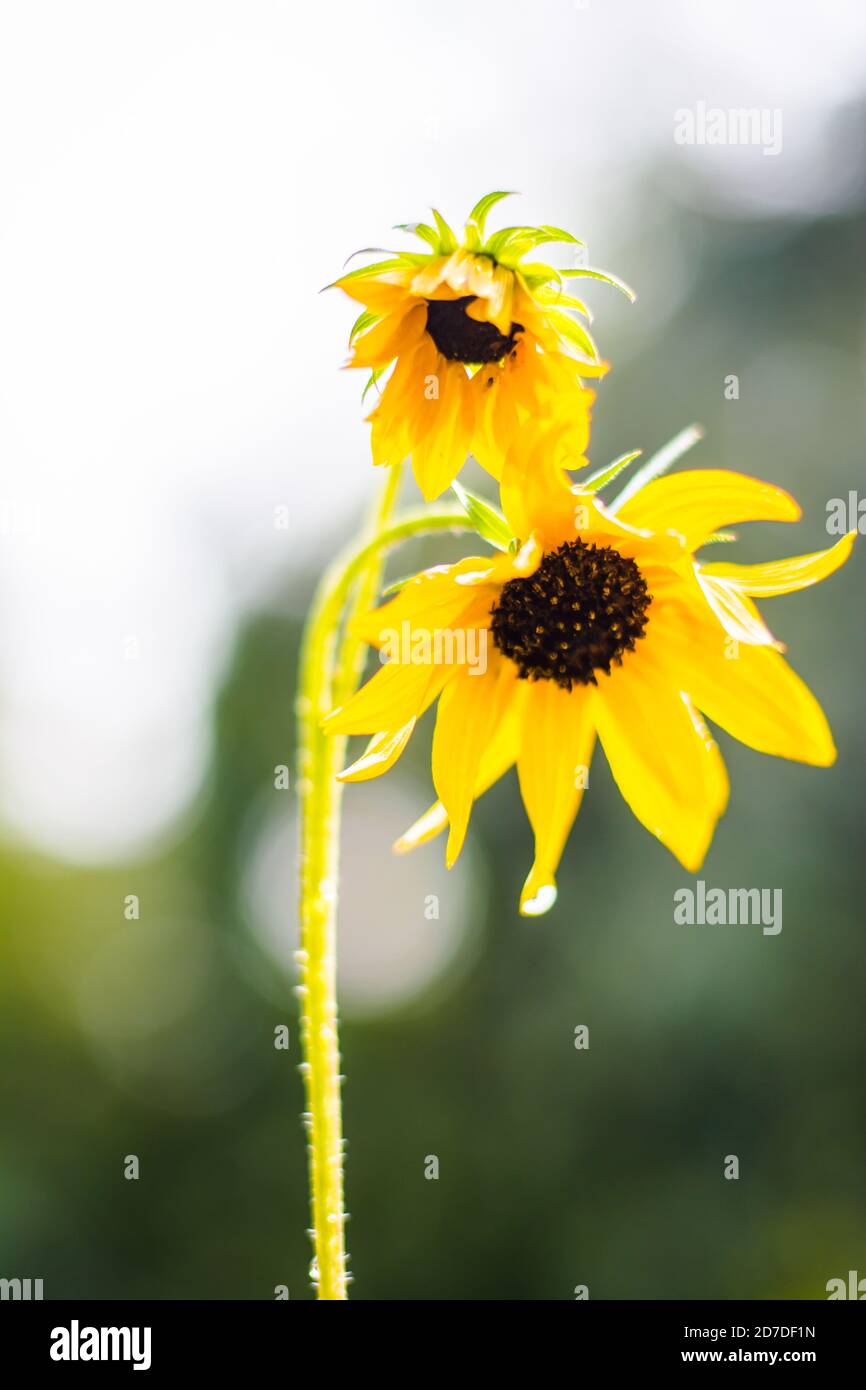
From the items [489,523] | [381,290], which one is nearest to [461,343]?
[381,290]

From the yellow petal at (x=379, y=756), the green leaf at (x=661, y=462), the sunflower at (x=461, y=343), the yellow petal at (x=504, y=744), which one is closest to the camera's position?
the yellow petal at (x=379, y=756)

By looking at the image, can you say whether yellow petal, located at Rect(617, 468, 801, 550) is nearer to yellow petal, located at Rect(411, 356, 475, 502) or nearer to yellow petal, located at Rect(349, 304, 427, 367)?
yellow petal, located at Rect(411, 356, 475, 502)

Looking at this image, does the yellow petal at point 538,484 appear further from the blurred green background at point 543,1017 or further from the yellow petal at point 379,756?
the blurred green background at point 543,1017

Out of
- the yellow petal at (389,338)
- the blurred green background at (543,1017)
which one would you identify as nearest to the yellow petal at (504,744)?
the yellow petal at (389,338)

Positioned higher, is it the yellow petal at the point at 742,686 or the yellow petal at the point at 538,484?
the yellow petal at the point at 538,484

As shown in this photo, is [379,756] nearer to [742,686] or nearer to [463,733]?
[463,733]

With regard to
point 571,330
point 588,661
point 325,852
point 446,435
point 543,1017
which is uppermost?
point 571,330
